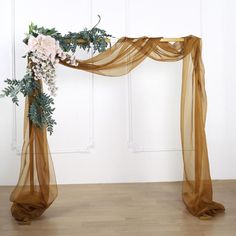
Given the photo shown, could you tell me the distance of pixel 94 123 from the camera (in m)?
4.52

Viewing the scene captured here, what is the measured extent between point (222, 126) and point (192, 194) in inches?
55.0

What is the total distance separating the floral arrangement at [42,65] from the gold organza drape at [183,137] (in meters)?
0.11

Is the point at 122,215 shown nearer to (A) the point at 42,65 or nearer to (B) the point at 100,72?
(B) the point at 100,72

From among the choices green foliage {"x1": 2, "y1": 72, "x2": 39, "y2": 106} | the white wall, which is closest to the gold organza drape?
green foliage {"x1": 2, "y1": 72, "x2": 39, "y2": 106}

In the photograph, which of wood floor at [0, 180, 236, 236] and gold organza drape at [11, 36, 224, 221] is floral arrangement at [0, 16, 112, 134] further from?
wood floor at [0, 180, 236, 236]

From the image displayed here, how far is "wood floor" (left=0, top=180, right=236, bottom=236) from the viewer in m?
A: 2.96

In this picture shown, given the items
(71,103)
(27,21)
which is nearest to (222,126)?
(71,103)

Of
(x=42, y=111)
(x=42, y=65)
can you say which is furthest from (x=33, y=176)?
(x=42, y=65)

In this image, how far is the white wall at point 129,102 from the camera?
14.5 feet

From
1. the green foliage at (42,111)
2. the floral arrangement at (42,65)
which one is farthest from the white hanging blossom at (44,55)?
the green foliage at (42,111)

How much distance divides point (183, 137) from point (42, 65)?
1354 millimetres

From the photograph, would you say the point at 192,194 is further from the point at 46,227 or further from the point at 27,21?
the point at 27,21

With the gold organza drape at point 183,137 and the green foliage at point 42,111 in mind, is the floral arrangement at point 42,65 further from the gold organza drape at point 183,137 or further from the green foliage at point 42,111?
the gold organza drape at point 183,137

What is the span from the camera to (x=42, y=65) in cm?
319
